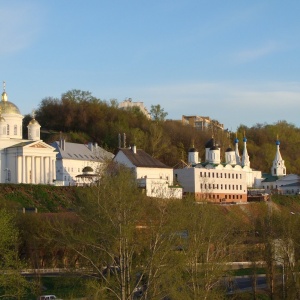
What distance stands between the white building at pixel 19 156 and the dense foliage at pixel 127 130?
23.1 m

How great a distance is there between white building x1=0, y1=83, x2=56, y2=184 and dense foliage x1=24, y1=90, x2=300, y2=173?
23.1 metres

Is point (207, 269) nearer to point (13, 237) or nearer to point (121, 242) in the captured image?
point (121, 242)

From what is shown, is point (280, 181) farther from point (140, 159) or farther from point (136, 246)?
point (136, 246)

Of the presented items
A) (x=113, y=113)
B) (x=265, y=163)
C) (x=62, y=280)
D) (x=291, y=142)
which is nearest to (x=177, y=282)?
(x=62, y=280)

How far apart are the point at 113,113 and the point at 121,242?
85.6m

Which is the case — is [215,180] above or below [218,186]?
above

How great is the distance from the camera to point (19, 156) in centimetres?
7306

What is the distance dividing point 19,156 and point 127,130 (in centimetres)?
3394

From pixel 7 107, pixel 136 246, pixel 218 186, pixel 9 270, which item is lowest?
pixel 9 270

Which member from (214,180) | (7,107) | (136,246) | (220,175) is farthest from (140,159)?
(136,246)

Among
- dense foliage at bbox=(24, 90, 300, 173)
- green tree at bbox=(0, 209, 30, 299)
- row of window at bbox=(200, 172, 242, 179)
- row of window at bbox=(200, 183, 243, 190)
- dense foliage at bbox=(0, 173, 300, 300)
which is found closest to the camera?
dense foliage at bbox=(0, 173, 300, 300)

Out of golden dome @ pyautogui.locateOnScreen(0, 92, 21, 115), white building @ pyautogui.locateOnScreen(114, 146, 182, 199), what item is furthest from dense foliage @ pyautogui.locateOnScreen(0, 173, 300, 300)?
golden dome @ pyautogui.locateOnScreen(0, 92, 21, 115)

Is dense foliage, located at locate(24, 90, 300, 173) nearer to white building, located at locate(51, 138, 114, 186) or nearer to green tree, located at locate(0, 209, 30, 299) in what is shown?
white building, located at locate(51, 138, 114, 186)

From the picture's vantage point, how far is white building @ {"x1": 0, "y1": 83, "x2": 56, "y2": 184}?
240ft
